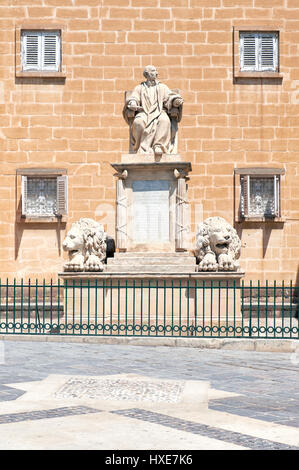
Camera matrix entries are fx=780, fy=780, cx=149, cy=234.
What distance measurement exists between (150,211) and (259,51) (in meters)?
8.58

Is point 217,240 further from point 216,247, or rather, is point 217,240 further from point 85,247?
point 85,247

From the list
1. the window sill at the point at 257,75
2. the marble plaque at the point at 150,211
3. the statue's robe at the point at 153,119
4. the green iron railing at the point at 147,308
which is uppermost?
the window sill at the point at 257,75

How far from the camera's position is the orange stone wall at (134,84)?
20.1 metres

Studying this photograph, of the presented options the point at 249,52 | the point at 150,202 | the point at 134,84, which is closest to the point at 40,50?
the point at 134,84

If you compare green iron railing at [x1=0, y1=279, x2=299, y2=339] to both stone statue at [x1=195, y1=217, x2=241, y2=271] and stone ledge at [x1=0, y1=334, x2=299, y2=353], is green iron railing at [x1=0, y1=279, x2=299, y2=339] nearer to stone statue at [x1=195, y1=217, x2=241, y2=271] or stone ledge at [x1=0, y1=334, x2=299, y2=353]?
stone ledge at [x1=0, y1=334, x2=299, y2=353]

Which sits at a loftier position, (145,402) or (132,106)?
(132,106)

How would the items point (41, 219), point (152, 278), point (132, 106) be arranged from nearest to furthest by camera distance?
point (152, 278) → point (132, 106) → point (41, 219)

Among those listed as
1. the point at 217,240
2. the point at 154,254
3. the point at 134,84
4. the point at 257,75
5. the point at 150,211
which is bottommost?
the point at 154,254

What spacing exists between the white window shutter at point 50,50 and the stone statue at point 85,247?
784cm

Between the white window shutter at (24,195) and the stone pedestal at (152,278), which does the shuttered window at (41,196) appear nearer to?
the white window shutter at (24,195)

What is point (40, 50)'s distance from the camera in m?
20.2

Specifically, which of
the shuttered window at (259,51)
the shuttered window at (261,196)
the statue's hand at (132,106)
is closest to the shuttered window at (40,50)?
the shuttered window at (259,51)

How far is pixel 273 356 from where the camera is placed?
11430 mm
